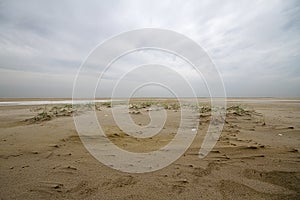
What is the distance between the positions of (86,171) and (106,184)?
56 cm

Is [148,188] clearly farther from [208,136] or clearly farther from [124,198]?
[208,136]

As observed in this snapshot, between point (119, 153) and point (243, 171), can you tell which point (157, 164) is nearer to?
point (119, 153)

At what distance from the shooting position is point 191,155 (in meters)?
3.59

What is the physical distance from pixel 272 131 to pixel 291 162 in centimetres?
274

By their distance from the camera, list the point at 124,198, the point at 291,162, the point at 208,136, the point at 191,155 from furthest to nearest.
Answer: the point at 208,136 < the point at 191,155 < the point at 291,162 < the point at 124,198

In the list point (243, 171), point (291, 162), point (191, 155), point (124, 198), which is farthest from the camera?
point (191, 155)

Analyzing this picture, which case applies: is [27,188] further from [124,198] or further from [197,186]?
[197,186]

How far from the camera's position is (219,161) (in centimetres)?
324

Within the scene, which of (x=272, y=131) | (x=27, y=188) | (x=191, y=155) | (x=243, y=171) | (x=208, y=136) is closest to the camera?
(x=27, y=188)

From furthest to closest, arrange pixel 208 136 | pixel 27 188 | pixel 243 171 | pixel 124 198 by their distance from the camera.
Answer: pixel 208 136
pixel 243 171
pixel 27 188
pixel 124 198

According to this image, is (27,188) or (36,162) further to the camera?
(36,162)

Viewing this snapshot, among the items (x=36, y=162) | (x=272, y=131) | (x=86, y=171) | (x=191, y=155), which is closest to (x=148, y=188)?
(x=86, y=171)

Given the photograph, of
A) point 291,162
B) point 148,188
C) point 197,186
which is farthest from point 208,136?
point 148,188

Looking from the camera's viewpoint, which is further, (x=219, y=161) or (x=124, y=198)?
(x=219, y=161)
